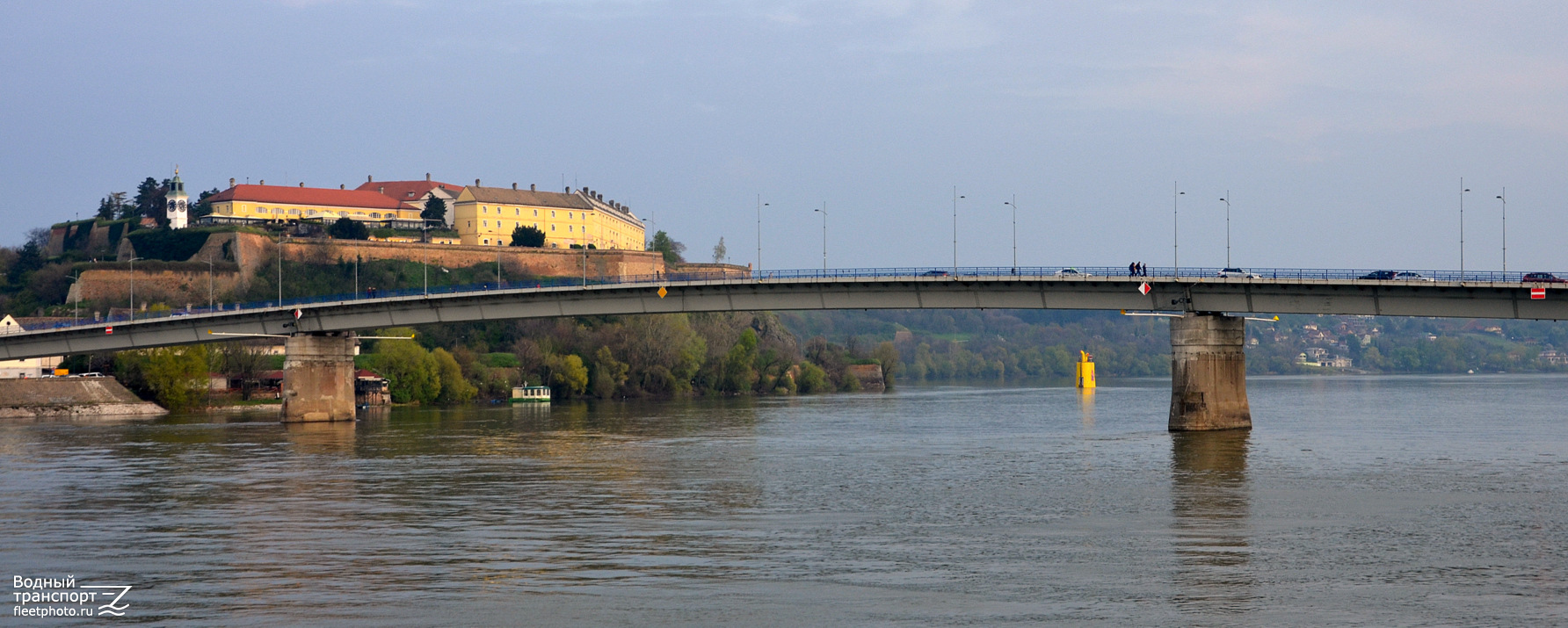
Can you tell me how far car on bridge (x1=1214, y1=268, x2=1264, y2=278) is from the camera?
2554 inches

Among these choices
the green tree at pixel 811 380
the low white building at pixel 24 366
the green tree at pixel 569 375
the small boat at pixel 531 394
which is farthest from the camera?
the green tree at pixel 811 380

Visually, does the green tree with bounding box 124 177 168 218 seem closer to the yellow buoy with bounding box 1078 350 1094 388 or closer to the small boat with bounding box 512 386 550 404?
the small boat with bounding box 512 386 550 404

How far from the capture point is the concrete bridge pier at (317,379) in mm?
86438

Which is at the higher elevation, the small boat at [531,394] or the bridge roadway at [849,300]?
the bridge roadway at [849,300]

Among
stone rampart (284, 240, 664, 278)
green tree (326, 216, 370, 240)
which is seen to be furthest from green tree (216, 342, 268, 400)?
green tree (326, 216, 370, 240)

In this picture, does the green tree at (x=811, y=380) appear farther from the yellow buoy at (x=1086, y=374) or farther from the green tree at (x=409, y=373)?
the green tree at (x=409, y=373)

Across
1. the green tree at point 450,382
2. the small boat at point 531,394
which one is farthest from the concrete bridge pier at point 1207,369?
the green tree at point 450,382

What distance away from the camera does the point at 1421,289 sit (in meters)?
59.9

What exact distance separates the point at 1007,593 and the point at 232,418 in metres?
80.6

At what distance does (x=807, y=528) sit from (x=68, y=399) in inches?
3335

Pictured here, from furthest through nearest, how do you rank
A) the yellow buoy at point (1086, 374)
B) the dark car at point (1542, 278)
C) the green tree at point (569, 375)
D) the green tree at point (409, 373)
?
the yellow buoy at point (1086, 374), the green tree at point (569, 375), the green tree at point (409, 373), the dark car at point (1542, 278)

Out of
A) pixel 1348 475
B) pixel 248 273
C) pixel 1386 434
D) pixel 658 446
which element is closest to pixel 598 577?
pixel 1348 475

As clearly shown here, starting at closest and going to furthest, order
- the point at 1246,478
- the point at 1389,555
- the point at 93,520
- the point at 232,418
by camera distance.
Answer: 1. the point at 1389,555
2. the point at 93,520
3. the point at 1246,478
4. the point at 232,418

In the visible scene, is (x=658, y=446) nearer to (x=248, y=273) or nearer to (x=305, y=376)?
(x=305, y=376)
